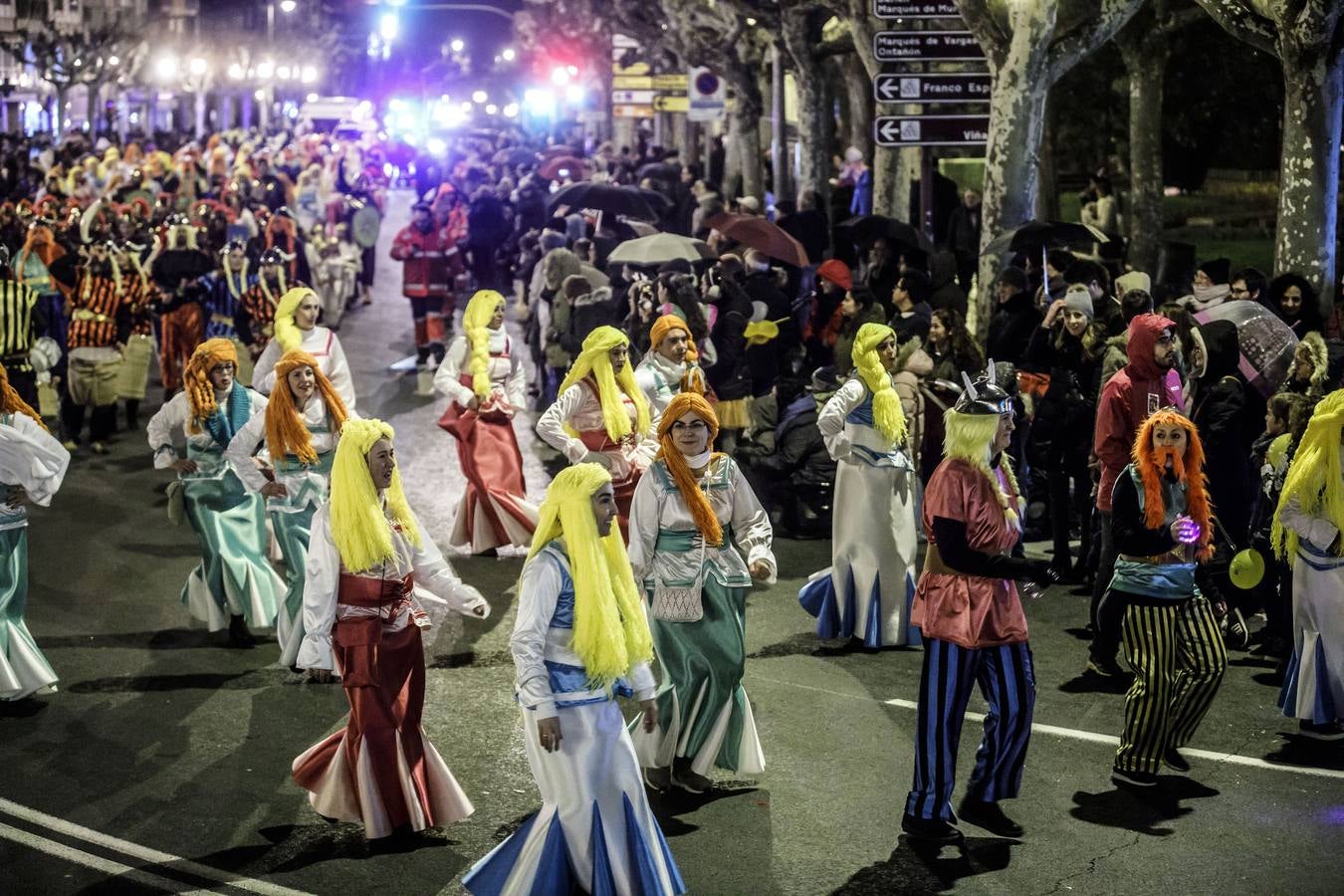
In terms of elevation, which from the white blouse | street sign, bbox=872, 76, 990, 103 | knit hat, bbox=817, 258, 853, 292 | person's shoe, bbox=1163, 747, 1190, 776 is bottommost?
person's shoe, bbox=1163, 747, 1190, 776

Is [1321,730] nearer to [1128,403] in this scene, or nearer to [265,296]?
[1128,403]

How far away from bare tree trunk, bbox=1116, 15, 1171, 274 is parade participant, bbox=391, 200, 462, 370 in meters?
8.84

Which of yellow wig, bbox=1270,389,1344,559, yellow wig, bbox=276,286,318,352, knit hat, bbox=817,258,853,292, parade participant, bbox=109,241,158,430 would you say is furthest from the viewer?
parade participant, bbox=109,241,158,430

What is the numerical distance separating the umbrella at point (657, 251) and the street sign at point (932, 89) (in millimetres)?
2244

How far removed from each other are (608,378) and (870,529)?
169cm

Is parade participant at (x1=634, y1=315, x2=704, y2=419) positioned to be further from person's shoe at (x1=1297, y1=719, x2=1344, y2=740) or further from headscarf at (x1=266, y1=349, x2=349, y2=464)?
person's shoe at (x1=1297, y1=719, x2=1344, y2=740)

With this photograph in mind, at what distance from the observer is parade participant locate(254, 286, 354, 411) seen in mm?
11727

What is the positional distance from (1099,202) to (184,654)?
1479 centimetres

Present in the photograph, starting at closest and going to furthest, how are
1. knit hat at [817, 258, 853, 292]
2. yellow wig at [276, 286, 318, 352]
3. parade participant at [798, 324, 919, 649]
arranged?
parade participant at [798, 324, 919, 649] → yellow wig at [276, 286, 318, 352] → knit hat at [817, 258, 853, 292]

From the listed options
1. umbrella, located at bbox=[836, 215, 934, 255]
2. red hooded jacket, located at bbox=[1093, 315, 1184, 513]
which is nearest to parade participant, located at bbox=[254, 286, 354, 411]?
red hooded jacket, located at bbox=[1093, 315, 1184, 513]

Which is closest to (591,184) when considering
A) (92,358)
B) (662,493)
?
(92,358)

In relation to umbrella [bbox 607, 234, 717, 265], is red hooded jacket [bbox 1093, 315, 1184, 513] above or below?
below

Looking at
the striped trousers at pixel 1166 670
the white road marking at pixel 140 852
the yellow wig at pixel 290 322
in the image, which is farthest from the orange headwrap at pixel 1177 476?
the yellow wig at pixel 290 322

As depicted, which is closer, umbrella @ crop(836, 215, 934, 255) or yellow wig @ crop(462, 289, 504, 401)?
yellow wig @ crop(462, 289, 504, 401)
